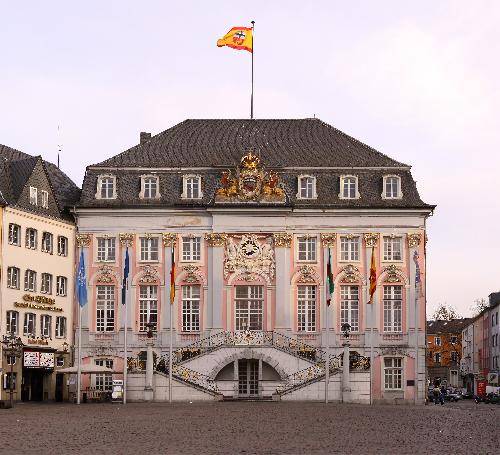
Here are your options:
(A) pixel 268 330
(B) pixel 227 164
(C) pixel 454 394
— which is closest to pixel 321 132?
(B) pixel 227 164

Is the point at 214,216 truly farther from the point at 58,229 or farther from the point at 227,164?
the point at 58,229

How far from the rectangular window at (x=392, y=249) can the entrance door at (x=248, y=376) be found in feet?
38.2

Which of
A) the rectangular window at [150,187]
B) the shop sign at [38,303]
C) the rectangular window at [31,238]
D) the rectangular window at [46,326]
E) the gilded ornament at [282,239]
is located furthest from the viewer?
the rectangular window at [150,187]

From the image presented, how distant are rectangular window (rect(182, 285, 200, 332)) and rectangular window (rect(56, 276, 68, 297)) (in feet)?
26.1

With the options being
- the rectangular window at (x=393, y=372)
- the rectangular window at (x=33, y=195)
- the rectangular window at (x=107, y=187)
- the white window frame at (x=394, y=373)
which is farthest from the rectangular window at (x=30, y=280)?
the rectangular window at (x=393, y=372)

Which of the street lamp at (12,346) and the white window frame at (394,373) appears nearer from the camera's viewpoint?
the street lamp at (12,346)

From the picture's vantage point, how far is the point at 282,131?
88.9m

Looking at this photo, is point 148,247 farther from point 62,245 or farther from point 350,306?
point 350,306

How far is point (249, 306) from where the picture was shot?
3253 inches

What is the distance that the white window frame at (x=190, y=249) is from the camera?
83375mm

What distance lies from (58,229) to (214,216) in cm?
1048

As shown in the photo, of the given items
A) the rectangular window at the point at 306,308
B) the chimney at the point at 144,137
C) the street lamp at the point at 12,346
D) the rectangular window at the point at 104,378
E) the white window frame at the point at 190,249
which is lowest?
the rectangular window at the point at 104,378

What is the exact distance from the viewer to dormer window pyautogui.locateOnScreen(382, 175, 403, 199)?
→ 83.6 metres

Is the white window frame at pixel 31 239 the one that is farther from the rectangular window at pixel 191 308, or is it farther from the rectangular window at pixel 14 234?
the rectangular window at pixel 191 308
